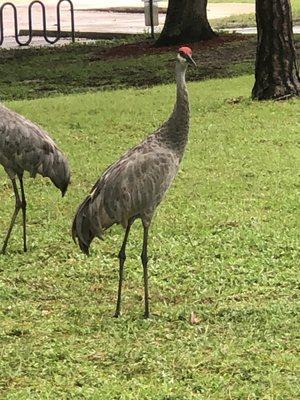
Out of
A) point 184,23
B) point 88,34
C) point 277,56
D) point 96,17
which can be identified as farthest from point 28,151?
point 96,17

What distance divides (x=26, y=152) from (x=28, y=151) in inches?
0.7

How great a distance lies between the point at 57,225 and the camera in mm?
8602

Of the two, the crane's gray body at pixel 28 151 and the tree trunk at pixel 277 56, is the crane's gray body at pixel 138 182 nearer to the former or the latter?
the crane's gray body at pixel 28 151

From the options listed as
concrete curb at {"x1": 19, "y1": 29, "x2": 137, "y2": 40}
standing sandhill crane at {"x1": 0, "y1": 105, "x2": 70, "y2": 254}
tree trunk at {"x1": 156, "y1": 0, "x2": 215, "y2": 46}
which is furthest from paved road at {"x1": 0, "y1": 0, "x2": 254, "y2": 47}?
standing sandhill crane at {"x1": 0, "y1": 105, "x2": 70, "y2": 254}

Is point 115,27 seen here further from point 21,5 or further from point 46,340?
point 46,340

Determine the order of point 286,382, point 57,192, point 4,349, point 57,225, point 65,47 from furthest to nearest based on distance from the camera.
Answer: point 65,47 < point 57,192 < point 57,225 < point 4,349 < point 286,382

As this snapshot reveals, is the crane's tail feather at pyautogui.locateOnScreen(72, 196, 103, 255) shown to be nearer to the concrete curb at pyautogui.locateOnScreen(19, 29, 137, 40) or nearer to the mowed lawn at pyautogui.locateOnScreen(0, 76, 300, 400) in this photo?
the mowed lawn at pyautogui.locateOnScreen(0, 76, 300, 400)

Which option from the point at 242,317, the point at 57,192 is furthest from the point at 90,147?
the point at 242,317

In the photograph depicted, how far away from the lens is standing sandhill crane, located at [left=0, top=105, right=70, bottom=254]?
Answer: 8.16 m

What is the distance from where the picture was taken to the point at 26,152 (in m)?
8.19

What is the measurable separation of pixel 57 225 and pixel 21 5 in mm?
35123

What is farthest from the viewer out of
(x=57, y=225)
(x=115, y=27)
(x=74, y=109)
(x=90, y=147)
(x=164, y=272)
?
(x=115, y=27)

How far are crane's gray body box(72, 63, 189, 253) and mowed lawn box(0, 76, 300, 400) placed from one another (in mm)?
593

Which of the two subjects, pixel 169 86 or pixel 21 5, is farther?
pixel 21 5
